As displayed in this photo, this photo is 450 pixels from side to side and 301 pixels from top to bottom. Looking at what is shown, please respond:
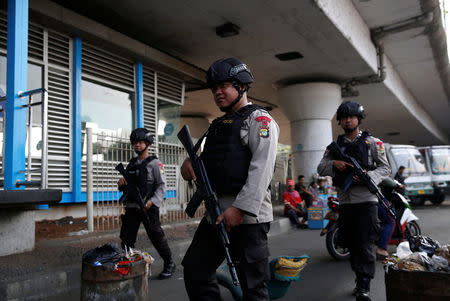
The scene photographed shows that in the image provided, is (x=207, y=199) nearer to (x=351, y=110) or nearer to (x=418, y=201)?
(x=351, y=110)

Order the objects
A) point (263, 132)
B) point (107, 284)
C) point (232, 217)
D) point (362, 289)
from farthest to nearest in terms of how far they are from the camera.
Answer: point (362, 289)
point (107, 284)
point (263, 132)
point (232, 217)

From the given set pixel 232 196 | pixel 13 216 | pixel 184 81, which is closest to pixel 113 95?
pixel 184 81

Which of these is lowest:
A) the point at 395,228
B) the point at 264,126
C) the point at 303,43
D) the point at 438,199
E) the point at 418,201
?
the point at 418,201

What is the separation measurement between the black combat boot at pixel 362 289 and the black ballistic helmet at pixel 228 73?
2393mm

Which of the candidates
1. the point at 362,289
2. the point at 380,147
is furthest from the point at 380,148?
the point at 362,289

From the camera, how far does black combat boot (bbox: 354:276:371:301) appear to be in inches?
141

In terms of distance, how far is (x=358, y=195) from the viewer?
3861 millimetres

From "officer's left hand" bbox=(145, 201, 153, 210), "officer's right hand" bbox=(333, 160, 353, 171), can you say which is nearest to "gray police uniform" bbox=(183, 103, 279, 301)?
"officer's right hand" bbox=(333, 160, 353, 171)

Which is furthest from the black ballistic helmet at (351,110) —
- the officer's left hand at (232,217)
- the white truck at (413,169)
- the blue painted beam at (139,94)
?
the white truck at (413,169)

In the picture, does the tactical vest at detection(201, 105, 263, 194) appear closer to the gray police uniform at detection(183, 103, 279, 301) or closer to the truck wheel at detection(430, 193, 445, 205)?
the gray police uniform at detection(183, 103, 279, 301)

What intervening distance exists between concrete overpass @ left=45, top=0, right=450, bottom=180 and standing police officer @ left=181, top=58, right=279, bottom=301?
6.44 metres

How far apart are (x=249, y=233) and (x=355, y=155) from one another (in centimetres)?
222

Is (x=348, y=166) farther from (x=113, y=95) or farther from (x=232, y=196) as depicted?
(x=113, y=95)

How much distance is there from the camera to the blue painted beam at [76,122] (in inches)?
310
